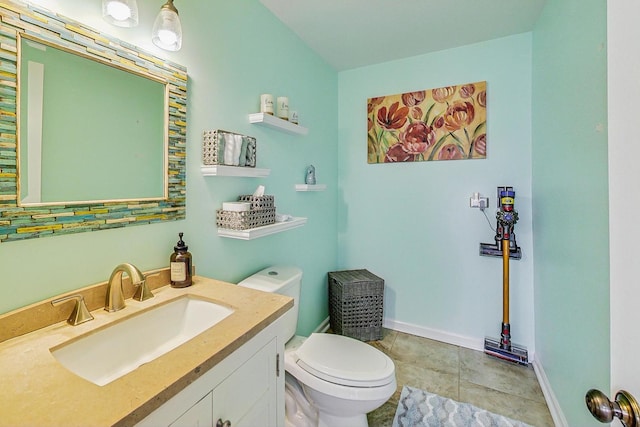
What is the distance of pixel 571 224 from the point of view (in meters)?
1.36

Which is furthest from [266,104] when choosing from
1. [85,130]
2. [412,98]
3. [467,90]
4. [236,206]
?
[467,90]

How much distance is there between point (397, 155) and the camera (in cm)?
247

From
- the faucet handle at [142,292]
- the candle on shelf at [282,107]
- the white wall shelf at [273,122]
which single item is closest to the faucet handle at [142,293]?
the faucet handle at [142,292]

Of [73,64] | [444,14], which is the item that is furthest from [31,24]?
[444,14]

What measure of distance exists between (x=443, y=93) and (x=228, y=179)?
6.12 ft

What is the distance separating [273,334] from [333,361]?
21.7 inches

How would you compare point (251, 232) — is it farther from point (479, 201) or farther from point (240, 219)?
point (479, 201)

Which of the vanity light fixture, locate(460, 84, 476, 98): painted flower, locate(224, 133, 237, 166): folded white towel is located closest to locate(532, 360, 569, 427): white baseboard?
locate(460, 84, 476, 98): painted flower

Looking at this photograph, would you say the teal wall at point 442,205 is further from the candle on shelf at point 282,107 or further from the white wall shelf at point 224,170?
the white wall shelf at point 224,170

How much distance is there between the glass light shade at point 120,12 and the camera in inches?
35.8

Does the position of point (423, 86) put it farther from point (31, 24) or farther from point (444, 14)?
point (31, 24)

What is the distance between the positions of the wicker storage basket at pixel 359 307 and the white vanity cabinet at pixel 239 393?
128cm

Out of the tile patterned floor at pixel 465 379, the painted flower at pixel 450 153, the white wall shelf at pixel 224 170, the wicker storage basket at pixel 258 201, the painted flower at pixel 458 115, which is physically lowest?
the tile patterned floor at pixel 465 379

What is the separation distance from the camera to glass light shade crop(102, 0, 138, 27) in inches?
35.8
